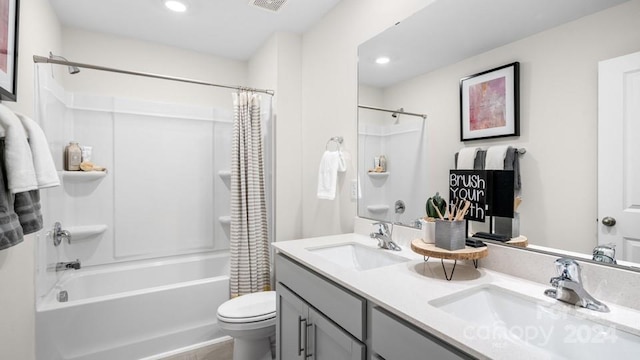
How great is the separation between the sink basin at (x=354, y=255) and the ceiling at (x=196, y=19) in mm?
1668

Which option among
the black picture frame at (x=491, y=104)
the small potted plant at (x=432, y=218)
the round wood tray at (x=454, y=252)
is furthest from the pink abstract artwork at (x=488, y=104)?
the round wood tray at (x=454, y=252)

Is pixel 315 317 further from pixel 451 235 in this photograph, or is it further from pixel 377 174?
pixel 377 174

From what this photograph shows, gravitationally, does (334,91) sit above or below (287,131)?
above

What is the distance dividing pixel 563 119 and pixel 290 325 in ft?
4.63

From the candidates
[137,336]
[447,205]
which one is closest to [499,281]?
[447,205]

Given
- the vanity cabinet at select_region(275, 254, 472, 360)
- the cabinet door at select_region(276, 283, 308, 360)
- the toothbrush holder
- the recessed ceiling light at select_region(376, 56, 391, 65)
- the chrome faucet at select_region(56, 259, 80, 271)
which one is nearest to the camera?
the vanity cabinet at select_region(275, 254, 472, 360)

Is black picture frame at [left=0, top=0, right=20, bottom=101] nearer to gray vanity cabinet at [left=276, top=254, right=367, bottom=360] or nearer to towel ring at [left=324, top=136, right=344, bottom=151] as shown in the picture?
gray vanity cabinet at [left=276, top=254, right=367, bottom=360]

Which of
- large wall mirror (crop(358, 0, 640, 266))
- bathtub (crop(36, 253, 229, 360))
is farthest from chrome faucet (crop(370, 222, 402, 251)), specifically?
bathtub (crop(36, 253, 229, 360))

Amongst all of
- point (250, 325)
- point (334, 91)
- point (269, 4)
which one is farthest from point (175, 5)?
point (250, 325)

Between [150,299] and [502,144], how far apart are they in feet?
7.62

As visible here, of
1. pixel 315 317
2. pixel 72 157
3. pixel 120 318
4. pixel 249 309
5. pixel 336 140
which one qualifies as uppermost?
pixel 336 140

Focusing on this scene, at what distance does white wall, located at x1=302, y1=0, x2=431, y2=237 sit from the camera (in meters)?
1.86

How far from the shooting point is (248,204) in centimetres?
240

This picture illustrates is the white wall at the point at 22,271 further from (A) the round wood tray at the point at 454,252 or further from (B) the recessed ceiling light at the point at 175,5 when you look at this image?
(A) the round wood tray at the point at 454,252
